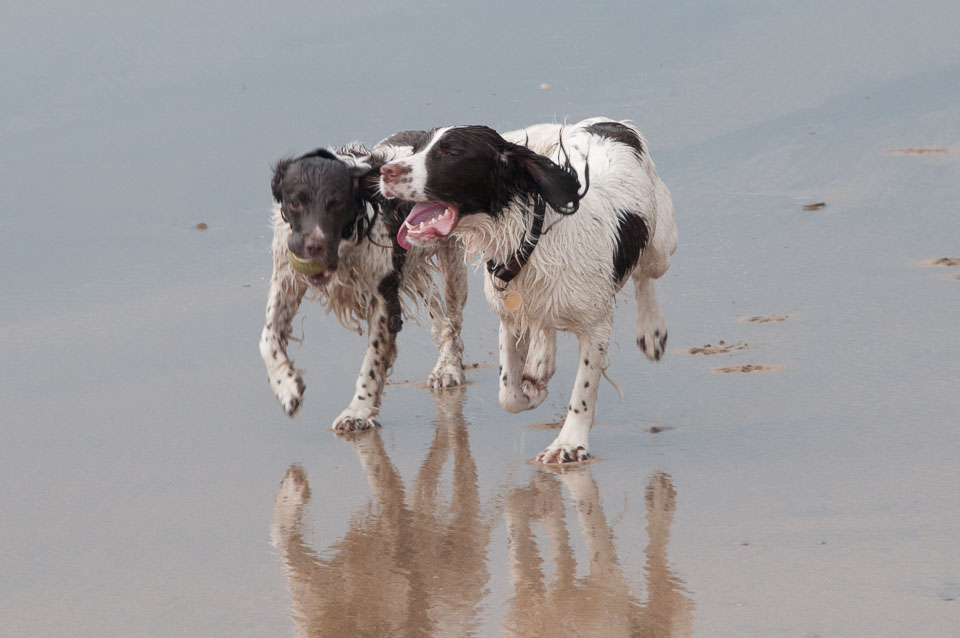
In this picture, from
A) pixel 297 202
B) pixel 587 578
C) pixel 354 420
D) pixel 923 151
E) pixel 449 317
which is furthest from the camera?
pixel 923 151

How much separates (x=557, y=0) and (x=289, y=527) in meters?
10.7

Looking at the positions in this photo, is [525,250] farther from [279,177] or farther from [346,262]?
[279,177]

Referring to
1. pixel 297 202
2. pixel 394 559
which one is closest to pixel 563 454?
pixel 394 559

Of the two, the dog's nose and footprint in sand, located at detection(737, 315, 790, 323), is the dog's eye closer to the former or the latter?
the dog's nose

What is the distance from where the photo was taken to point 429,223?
5.36 m

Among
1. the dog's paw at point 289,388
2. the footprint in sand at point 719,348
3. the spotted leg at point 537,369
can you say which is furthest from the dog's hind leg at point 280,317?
the footprint in sand at point 719,348

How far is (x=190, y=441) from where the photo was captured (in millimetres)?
5930

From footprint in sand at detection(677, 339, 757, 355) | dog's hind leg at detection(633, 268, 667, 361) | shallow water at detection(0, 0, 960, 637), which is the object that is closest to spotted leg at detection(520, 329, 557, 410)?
shallow water at detection(0, 0, 960, 637)

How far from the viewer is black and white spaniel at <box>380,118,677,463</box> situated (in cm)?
530

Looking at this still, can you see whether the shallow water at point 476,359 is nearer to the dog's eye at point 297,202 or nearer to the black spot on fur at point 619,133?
the dog's eye at point 297,202

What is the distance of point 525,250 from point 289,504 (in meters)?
1.35

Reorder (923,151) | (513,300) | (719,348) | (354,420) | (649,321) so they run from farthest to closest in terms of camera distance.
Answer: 1. (923,151)
2. (719,348)
3. (649,321)
4. (354,420)
5. (513,300)

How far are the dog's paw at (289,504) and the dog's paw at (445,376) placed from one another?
146cm

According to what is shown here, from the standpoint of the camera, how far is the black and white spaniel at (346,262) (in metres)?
5.91
